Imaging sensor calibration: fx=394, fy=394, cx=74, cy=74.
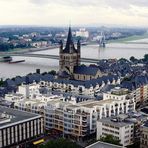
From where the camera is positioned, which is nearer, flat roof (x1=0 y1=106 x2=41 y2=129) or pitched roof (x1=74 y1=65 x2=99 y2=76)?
flat roof (x1=0 y1=106 x2=41 y2=129)

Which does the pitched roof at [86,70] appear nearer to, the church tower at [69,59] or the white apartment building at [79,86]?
the church tower at [69,59]

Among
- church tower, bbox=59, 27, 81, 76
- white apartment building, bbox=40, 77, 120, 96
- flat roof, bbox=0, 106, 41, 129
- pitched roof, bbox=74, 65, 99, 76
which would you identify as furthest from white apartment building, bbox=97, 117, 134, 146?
church tower, bbox=59, 27, 81, 76

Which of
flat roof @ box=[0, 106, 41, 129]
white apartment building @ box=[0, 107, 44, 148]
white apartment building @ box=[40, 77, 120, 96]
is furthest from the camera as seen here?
white apartment building @ box=[40, 77, 120, 96]

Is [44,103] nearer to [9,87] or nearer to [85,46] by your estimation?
[9,87]

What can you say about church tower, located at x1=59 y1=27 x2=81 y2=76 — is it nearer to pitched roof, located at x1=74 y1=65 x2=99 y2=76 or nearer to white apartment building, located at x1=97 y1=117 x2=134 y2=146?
Result: pitched roof, located at x1=74 y1=65 x2=99 y2=76

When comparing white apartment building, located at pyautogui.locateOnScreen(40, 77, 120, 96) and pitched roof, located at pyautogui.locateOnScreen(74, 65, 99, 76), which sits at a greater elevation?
pitched roof, located at pyautogui.locateOnScreen(74, 65, 99, 76)

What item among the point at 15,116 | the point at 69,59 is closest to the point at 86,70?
the point at 69,59

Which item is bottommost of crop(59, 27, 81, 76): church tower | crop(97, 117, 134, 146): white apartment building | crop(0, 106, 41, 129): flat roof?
crop(97, 117, 134, 146): white apartment building

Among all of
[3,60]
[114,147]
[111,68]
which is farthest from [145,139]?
[3,60]

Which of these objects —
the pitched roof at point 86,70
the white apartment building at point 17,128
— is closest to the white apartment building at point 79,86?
the pitched roof at point 86,70

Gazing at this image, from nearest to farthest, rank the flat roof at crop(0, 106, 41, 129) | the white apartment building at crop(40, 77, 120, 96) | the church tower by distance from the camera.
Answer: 1. the flat roof at crop(0, 106, 41, 129)
2. the white apartment building at crop(40, 77, 120, 96)
3. the church tower
